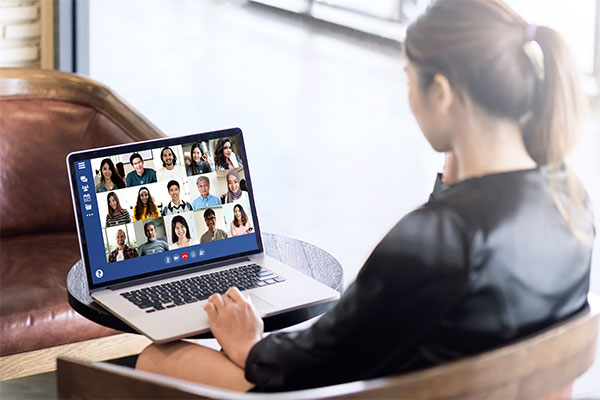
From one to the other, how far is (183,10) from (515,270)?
306 cm

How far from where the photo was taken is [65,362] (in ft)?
3.59

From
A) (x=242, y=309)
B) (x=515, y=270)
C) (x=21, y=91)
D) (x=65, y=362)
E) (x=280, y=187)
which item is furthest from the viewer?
(x=280, y=187)

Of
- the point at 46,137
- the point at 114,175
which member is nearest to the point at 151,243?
the point at 114,175

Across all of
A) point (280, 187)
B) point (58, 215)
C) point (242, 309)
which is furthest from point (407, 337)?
point (280, 187)

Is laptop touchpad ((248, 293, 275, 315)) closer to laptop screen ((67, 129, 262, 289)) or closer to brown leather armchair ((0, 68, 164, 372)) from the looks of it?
laptop screen ((67, 129, 262, 289))

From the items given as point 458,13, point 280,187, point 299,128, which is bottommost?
point 280,187

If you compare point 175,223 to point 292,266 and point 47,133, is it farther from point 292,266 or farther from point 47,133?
point 47,133

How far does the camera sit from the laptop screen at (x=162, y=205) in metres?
1.49

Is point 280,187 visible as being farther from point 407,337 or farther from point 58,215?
point 407,337

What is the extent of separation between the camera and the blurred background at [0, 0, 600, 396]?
3.28m

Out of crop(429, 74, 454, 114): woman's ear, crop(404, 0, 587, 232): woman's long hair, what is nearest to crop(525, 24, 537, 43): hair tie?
crop(404, 0, 587, 232): woman's long hair

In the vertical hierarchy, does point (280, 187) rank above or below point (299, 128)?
below

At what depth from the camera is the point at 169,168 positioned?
1.56 m

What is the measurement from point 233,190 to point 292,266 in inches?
9.1
